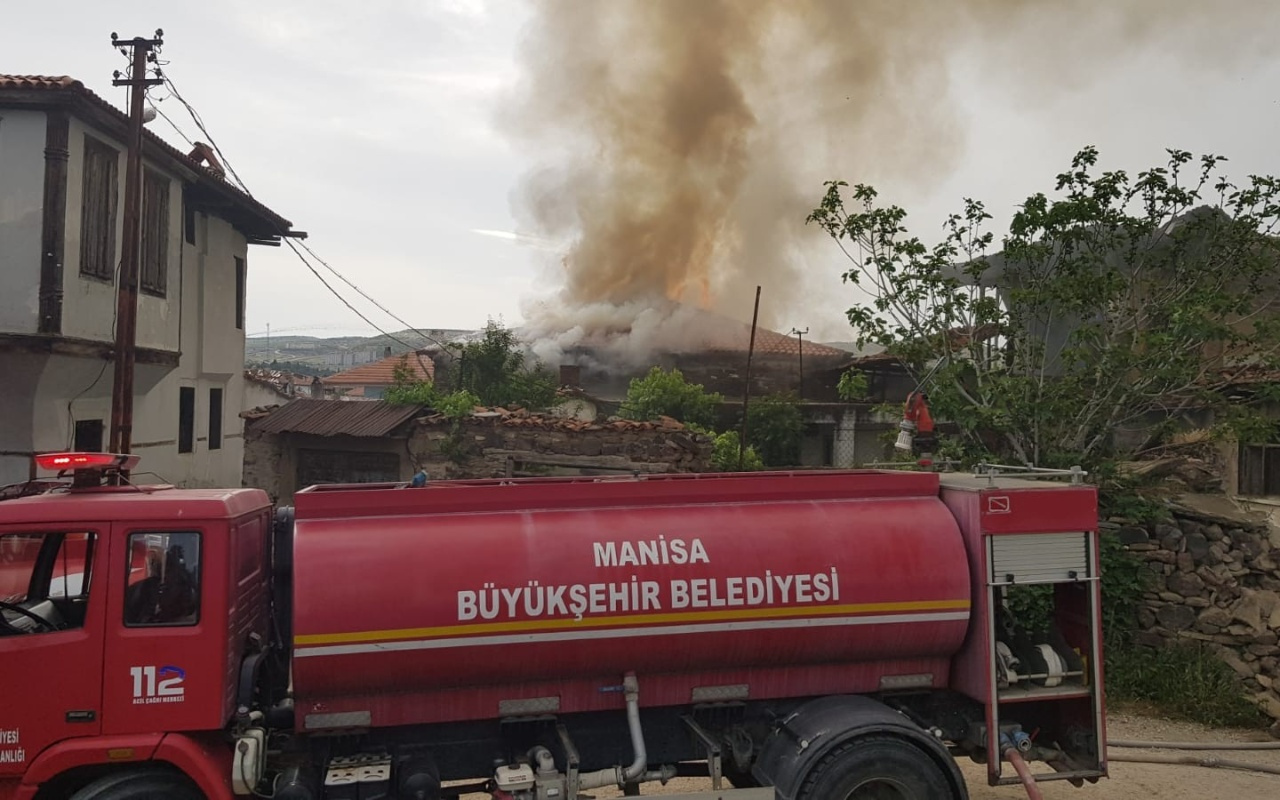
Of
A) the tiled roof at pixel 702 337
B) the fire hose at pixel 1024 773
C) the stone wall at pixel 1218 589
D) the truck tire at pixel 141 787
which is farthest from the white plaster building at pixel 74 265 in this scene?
the tiled roof at pixel 702 337

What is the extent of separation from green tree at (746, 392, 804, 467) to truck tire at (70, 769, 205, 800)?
72.3ft

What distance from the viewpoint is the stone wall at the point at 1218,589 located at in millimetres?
9492

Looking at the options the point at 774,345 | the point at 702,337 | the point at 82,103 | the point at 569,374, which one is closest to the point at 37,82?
the point at 82,103

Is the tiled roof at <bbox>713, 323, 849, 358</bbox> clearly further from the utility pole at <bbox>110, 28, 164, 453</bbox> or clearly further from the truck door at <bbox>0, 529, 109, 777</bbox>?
the truck door at <bbox>0, 529, 109, 777</bbox>

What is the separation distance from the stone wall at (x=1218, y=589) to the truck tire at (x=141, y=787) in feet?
31.6

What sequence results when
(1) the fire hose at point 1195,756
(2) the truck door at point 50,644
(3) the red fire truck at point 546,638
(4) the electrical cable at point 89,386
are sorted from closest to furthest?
(2) the truck door at point 50,644
(3) the red fire truck at point 546,638
(1) the fire hose at point 1195,756
(4) the electrical cable at point 89,386

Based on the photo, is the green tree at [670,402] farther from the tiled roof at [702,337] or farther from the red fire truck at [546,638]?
the red fire truck at [546,638]

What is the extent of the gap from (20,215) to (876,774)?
13.4 meters

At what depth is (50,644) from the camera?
180 inches

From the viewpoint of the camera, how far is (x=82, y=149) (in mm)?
12992

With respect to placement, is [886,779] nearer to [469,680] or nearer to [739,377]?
[469,680]

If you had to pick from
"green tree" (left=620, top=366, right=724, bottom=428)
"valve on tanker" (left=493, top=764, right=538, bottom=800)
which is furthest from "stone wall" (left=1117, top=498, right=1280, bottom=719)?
"green tree" (left=620, top=366, right=724, bottom=428)

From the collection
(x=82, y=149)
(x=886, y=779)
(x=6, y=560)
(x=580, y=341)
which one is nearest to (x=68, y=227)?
(x=82, y=149)

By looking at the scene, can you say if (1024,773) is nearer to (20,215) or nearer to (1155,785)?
(1155,785)
